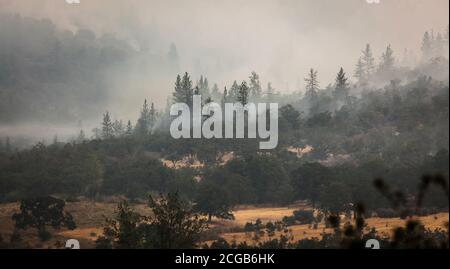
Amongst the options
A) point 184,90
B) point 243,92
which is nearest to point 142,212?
point 243,92

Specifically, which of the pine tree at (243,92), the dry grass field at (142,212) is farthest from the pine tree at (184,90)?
the dry grass field at (142,212)

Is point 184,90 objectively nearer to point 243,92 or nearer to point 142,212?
point 243,92

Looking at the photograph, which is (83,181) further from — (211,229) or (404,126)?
(404,126)

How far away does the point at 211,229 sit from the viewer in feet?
254

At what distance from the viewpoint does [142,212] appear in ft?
288

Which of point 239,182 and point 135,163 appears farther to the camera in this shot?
point 135,163

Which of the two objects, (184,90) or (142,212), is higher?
(184,90)

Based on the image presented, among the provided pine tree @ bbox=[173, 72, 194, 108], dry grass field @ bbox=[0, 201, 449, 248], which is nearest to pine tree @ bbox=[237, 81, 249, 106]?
pine tree @ bbox=[173, 72, 194, 108]

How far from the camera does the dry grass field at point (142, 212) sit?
69438 mm

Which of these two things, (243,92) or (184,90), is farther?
(184,90)
